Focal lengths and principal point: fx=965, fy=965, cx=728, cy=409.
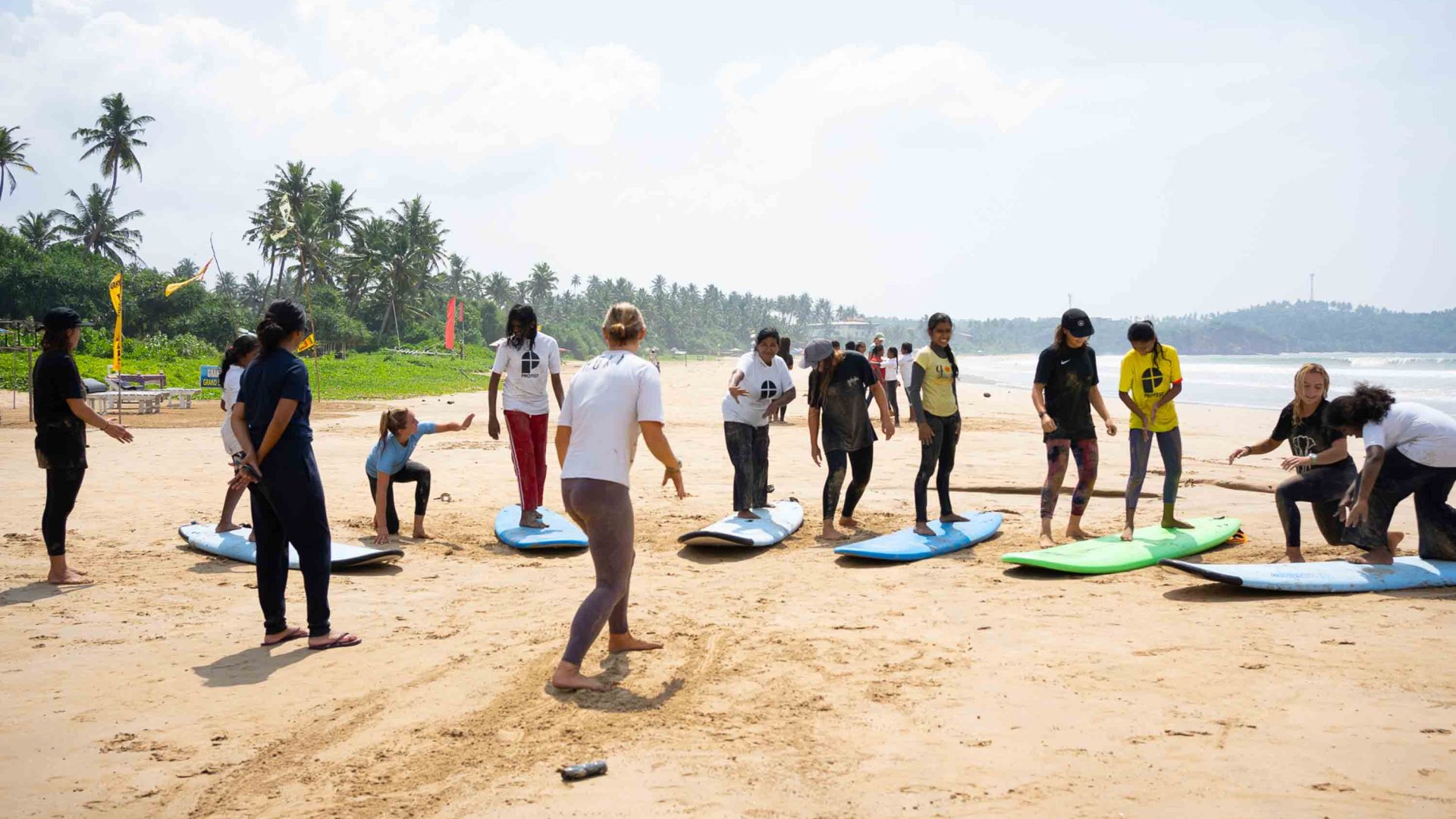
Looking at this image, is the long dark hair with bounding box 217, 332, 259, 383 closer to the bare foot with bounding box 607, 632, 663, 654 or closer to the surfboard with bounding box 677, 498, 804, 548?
the surfboard with bounding box 677, 498, 804, 548

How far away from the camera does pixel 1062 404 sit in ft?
27.1

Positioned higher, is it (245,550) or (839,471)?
(839,471)

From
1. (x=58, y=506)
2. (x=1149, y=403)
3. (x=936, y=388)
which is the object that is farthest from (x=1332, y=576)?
(x=58, y=506)

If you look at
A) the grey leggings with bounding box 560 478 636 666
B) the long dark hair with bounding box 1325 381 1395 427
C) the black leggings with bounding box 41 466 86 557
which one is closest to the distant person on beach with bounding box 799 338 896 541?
the long dark hair with bounding box 1325 381 1395 427

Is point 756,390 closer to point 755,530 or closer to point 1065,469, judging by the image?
point 755,530

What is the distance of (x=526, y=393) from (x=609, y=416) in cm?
402

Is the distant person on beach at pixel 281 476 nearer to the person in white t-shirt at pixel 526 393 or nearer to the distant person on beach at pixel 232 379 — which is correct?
the distant person on beach at pixel 232 379

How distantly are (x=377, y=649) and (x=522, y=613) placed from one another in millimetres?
1038

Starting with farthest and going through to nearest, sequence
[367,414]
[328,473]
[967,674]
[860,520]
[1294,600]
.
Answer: [367,414], [328,473], [860,520], [1294,600], [967,674]

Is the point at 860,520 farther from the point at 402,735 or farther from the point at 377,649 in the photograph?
the point at 402,735

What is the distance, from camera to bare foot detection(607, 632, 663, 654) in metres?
5.24

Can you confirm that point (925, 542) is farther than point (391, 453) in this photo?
No

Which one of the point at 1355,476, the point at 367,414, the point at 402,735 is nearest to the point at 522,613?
the point at 402,735

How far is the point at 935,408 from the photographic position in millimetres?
8492
